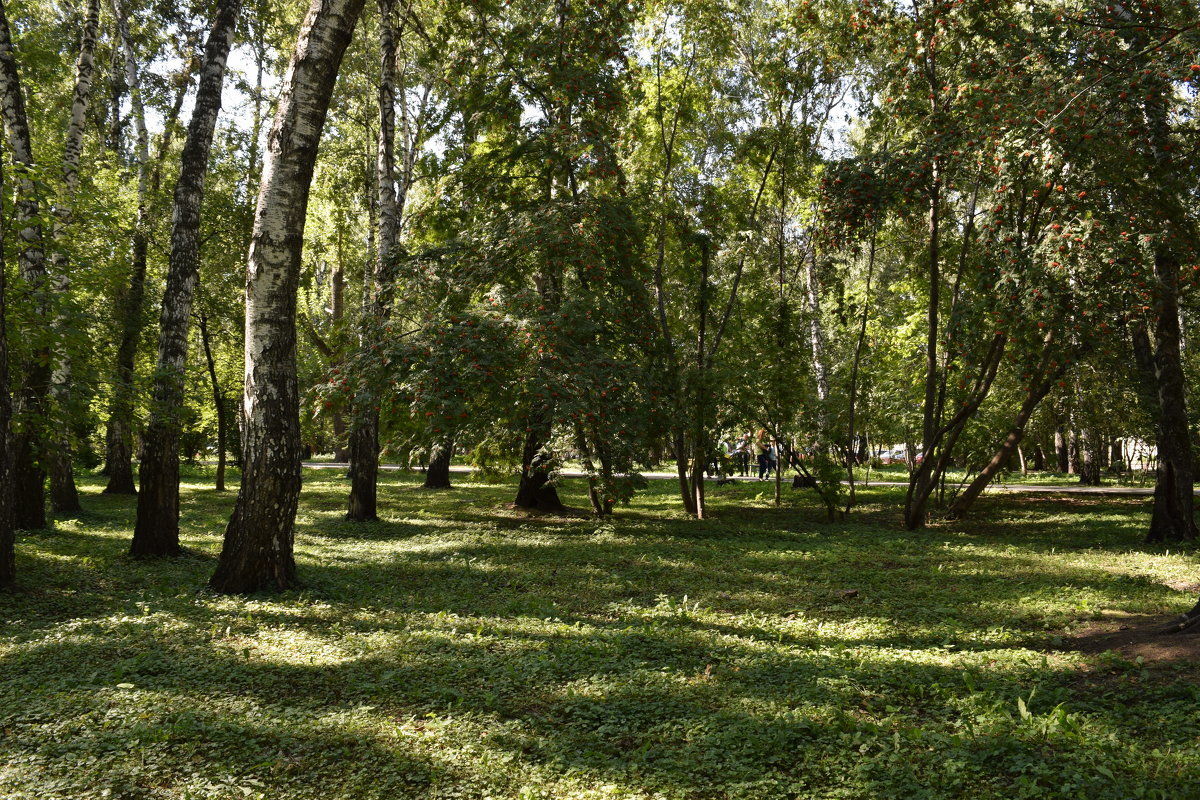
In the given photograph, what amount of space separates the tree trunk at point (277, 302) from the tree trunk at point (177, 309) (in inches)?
101

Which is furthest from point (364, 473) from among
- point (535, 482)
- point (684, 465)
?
point (684, 465)

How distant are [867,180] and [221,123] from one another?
2070cm

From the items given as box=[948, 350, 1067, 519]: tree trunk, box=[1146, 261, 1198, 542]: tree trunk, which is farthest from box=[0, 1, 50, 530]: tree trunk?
box=[1146, 261, 1198, 542]: tree trunk

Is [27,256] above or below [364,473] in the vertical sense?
above

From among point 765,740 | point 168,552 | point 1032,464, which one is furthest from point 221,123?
point 1032,464

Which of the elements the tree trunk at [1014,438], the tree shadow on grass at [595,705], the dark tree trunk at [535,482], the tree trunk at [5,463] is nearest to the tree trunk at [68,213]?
the tree trunk at [5,463]

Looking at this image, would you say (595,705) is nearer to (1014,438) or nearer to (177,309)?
(177,309)

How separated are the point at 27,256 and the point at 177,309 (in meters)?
3.65

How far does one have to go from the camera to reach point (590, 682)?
5.52 metres

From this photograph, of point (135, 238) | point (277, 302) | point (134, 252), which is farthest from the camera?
point (134, 252)

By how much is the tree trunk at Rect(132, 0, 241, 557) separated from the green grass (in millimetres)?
772

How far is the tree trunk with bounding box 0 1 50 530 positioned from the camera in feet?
30.9

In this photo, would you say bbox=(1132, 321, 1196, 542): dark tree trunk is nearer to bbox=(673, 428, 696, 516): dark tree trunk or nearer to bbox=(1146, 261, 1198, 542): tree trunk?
bbox=(1146, 261, 1198, 542): tree trunk

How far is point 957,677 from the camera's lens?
554 centimetres
